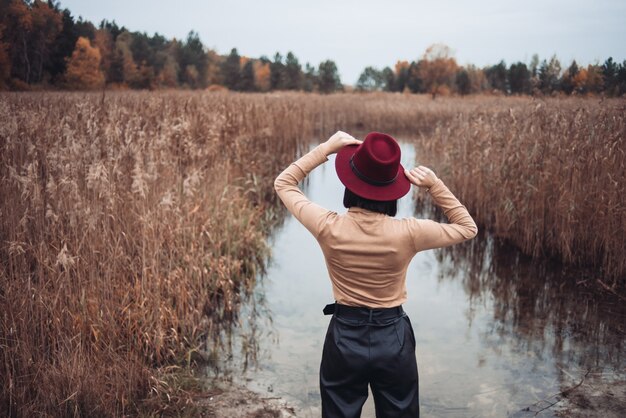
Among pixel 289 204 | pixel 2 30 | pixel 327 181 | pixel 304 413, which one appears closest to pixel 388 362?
pixel 289 204

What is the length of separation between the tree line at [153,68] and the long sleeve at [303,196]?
20.1ft

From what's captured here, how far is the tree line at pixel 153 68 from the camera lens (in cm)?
827

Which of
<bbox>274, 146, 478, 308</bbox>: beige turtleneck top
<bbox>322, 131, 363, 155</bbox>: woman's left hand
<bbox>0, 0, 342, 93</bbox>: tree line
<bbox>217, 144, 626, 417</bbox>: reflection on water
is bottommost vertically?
<bbox>217, 144, 626, 417</bbox>: reflection on water

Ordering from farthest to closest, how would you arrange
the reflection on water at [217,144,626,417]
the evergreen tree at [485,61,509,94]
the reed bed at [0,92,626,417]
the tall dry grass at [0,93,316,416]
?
the evergreen tree at [485,61,509,94] → the reflection on water at [217,144,626,417] → the reed bed at [0,92,626,417] → the tall dry grass at [0,93,316,416]

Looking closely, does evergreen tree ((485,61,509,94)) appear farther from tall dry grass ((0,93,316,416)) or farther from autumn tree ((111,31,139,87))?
tall dry grass ((0,93,316,416))

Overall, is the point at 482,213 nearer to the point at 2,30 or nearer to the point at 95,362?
the point at 95,362

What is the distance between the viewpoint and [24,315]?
3176 mm

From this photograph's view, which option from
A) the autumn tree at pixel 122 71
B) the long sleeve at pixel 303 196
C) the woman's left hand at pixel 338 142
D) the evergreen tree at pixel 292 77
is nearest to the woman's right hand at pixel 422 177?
the woman's left hand at pixel 338 142

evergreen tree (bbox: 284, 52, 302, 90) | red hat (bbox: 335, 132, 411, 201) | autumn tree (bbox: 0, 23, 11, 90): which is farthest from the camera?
evergreen tree (bbox: 284, 52, 302, 90)

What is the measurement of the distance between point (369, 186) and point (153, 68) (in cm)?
4378

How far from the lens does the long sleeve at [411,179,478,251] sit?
195 cm

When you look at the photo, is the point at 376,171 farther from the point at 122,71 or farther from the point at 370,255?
the point at 122,71

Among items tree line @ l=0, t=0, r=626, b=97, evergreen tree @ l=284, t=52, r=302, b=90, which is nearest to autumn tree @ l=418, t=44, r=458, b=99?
tree line @ l=0, t=0, r=626, b=97

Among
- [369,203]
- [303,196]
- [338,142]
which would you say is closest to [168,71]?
[303,196]
